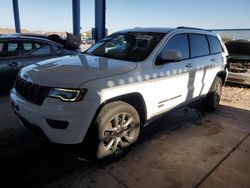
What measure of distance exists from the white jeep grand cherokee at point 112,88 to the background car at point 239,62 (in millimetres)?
4081

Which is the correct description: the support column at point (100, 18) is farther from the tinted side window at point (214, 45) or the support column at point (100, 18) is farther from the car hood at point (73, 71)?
the car hood at point (73, 71)

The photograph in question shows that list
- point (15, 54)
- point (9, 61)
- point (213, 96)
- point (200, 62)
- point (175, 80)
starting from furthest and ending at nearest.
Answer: point (15, 54) → point (9, 61) → point (213, 96) → point (200, 62) → point (175, 80)

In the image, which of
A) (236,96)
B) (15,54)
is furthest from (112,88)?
(236,96)

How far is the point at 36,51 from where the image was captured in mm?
6270

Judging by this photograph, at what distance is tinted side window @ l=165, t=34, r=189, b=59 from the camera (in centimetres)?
378

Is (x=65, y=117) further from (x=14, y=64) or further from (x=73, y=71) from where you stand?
(x=14, y=64)

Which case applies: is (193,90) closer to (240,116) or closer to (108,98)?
(240,116)

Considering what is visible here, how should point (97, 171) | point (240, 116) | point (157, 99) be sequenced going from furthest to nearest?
point (240, 116), point (157, 99), point (97, 171)

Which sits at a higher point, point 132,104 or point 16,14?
point 16,14

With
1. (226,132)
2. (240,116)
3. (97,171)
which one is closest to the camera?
(97,171)

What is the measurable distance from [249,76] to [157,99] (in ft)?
18.2

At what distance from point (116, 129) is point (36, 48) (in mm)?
4247

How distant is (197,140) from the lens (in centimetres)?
392

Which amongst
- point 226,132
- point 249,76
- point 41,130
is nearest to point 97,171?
point 41,130
